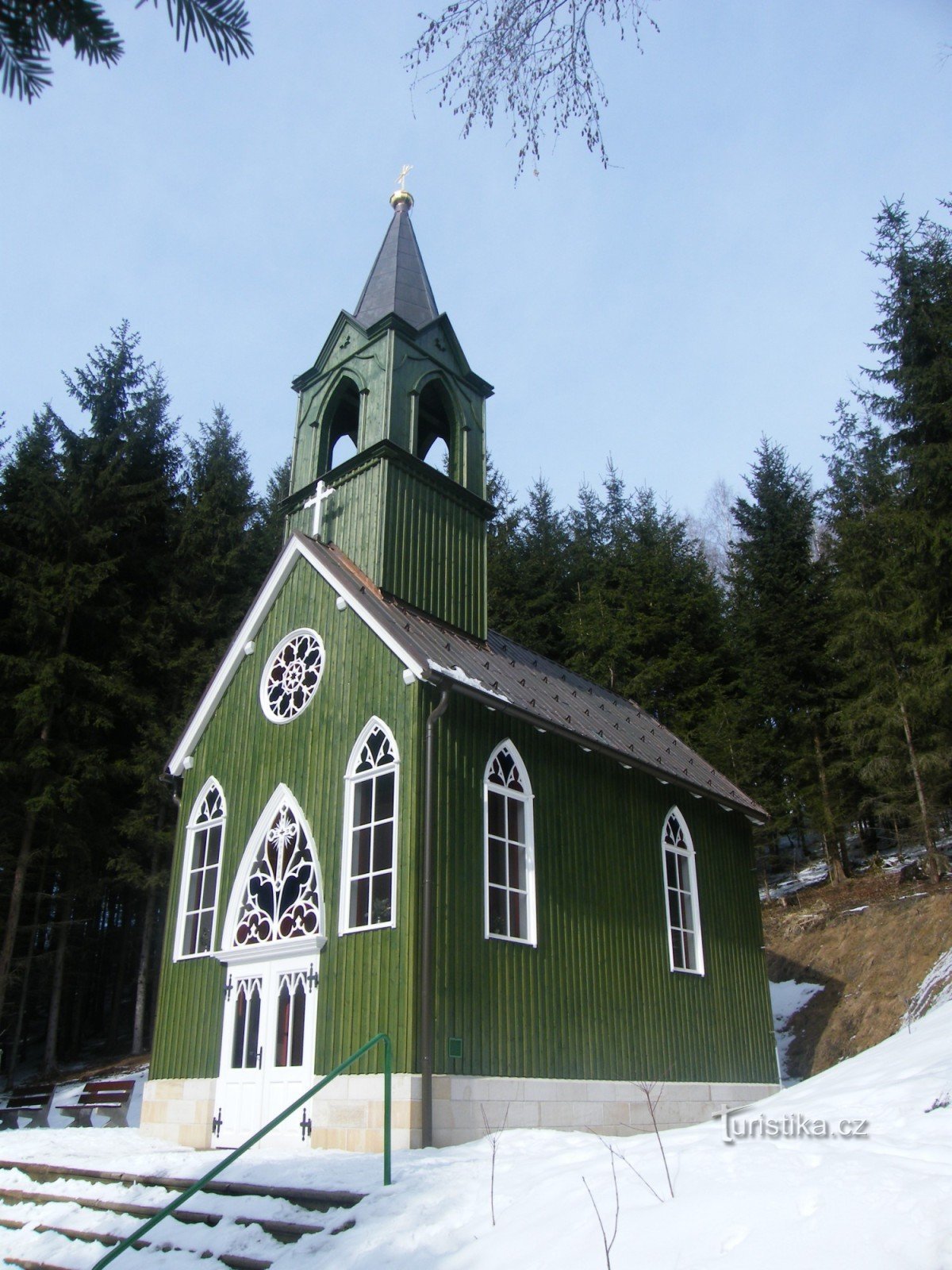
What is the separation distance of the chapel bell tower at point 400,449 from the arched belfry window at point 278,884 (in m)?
3.41

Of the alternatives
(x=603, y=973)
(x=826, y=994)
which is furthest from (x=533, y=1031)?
(x=826, y=994)

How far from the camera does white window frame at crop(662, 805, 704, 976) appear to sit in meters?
13.2

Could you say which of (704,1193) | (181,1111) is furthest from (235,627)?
(704,1193)

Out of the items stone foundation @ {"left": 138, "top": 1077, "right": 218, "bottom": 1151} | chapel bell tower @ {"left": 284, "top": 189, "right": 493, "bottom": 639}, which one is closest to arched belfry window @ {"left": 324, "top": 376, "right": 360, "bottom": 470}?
chapel bell tower @ {"left": 284, "top": 189, "right": 493, "bottom": 639}

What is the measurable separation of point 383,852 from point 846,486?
71.0ft

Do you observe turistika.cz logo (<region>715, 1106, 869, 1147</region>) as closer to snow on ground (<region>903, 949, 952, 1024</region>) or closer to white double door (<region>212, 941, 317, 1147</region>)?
white double door (<region>212, 941, 317, 1147</region>)

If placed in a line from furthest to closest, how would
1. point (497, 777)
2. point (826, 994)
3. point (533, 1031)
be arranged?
1. point (826, 994)
2. point (497, 777)
3. point (533, 1031)

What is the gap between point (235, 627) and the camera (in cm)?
2462

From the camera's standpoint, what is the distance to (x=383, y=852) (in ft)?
34.3

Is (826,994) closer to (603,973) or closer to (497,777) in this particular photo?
(603,973)

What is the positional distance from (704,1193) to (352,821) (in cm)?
651

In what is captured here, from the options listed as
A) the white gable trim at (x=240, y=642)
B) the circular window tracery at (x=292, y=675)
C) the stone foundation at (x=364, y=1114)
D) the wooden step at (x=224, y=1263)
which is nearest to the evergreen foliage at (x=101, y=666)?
the white gable trim at (x=240, y=642)

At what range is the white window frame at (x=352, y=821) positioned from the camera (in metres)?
9.93

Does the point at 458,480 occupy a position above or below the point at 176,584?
below
